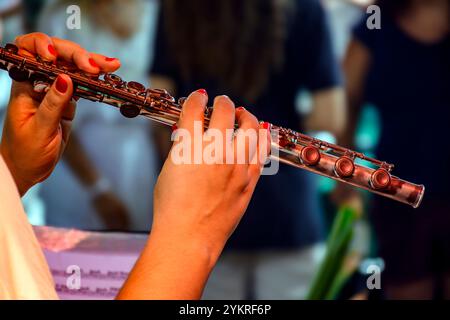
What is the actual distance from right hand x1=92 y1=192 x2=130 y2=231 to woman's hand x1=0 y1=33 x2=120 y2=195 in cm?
141

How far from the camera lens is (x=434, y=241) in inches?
99.0

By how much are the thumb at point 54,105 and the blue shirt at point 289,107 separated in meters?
1.42

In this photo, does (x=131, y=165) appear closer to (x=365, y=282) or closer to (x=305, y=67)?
(x=305, y=67)

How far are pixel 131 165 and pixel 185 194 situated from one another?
1.77 metres

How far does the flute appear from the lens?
1.03 m

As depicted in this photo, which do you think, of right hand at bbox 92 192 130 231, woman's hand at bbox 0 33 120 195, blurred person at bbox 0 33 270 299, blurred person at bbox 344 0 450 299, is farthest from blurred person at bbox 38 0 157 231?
blurred person at bbox 0 33 270 299

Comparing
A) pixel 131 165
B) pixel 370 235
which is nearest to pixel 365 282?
pixel 370 235

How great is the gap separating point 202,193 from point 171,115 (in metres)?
0.30

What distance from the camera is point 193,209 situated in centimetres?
75

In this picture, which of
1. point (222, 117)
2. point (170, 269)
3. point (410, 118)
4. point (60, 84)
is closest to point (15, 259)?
point (170, 269)

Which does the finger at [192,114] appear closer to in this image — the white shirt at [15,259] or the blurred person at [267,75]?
the white shirt at [15,259]

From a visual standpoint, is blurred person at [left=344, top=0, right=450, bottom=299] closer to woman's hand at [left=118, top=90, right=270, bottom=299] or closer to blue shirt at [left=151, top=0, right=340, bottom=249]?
blue shirt at [left=151, top=0, right=340, bottom=249]

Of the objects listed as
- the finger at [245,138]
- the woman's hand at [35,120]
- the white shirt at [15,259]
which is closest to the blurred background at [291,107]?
the woman's hand at [35,120]

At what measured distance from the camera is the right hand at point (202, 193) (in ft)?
2.46
